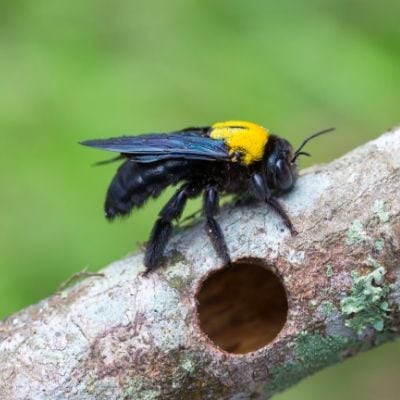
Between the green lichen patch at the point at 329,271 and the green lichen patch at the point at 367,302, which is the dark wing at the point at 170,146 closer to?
the green lichen patch at the point at 329,271

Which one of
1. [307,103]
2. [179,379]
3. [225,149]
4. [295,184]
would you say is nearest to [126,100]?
[307,103]

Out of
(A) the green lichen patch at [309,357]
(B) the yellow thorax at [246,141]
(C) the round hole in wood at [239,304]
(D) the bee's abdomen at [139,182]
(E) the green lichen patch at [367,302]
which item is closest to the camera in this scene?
(E) the green lichen patch at [367,302]

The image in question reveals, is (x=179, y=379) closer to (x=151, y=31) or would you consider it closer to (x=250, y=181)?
(x=250, y=181)

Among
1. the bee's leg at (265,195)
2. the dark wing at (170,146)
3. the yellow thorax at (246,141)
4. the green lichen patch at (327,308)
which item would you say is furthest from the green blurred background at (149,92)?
the green lichen patch at (327,308)

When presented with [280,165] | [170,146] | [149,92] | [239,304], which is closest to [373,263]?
[280,165]

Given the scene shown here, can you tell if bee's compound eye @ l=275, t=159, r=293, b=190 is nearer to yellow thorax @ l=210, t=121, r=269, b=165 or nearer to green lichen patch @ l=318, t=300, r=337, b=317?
yellow thorax @ l=210, t=121, r=269, b=165

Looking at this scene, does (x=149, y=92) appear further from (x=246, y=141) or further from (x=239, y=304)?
(x=239, y=304)
